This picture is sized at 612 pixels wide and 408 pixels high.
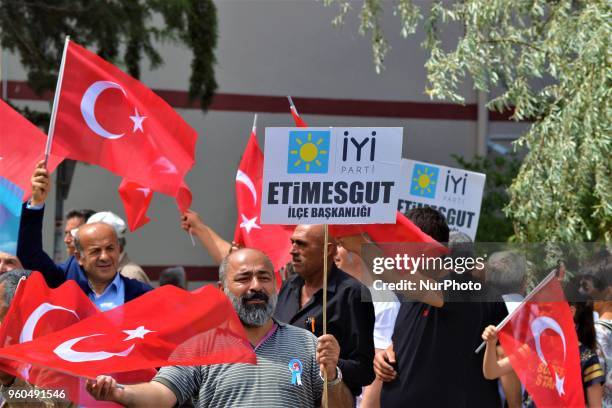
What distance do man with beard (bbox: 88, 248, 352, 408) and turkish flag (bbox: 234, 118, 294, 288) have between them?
8.32 ft

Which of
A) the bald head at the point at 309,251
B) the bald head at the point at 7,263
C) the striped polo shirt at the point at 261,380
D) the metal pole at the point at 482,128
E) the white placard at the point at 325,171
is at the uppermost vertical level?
the metal pole at the point at 482,128

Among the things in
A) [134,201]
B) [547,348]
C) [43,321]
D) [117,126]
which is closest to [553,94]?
[134,201]

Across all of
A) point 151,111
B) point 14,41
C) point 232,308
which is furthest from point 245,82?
point 232,308

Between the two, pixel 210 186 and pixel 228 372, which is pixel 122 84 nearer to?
pixel 228 372

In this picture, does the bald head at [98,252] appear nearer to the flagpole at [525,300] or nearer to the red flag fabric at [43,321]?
the red flag fabric at [43,321]

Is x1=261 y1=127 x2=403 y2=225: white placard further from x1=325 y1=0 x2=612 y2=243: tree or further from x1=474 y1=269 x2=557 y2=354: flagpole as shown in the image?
x1=325 y1=0 x2=612 y2=243: tree

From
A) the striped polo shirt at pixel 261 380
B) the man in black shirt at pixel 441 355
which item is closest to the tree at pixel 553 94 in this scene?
the man in black shirt at pixel 441 355

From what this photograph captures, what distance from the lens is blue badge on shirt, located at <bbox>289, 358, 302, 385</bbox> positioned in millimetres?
5172

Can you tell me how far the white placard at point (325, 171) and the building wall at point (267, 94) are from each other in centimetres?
1151

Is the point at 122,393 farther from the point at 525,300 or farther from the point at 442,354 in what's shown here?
the point at 525,300

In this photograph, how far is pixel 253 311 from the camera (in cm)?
529

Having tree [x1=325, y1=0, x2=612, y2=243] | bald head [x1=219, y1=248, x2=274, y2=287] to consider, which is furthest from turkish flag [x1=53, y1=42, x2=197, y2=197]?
tree [x1=325, y1=0, x2=612, y2=243]

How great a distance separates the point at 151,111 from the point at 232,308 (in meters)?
2.63

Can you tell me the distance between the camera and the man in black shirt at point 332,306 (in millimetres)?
A: 5875
